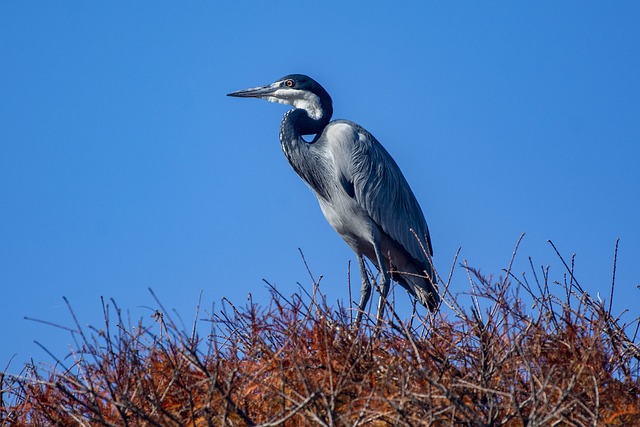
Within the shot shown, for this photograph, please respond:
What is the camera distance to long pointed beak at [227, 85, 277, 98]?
730cm

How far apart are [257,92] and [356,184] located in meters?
1.40

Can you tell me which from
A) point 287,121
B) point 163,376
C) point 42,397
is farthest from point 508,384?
point 287,121

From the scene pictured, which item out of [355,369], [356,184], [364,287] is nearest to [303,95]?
[356,184]

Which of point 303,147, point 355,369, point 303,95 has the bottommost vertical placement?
point 355,369

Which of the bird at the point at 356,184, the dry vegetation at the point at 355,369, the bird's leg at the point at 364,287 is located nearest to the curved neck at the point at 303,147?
the bird at the point at 356,184

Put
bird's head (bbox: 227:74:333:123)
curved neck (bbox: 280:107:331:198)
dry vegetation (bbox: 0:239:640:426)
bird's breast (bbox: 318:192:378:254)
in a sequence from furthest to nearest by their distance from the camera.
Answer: bird's head (bbox: 227:74:333:123) < curved neck (bbox: 280:107:331:198) < bird's breast (bbox: 318:192:378:254) < dry vegetation (bbox: 0:239:640:426)

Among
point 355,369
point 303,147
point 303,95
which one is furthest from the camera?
point 303,95

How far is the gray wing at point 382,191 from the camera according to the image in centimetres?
663

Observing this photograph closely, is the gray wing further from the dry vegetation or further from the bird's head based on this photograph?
the dry vegetation

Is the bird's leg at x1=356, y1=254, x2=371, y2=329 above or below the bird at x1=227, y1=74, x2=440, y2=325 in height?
below

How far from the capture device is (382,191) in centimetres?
675

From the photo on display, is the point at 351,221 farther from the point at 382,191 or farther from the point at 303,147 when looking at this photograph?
the point at 303,147

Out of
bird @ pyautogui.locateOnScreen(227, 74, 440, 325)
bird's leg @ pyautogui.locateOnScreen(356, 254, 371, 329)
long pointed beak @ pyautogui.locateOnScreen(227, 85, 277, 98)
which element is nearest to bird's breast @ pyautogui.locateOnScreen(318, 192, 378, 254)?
bird @ pyautogui.locateOnScreen(227, 74, 440, 325)

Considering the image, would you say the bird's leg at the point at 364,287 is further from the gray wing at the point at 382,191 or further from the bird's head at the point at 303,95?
the bird's head at the point at 303,95
